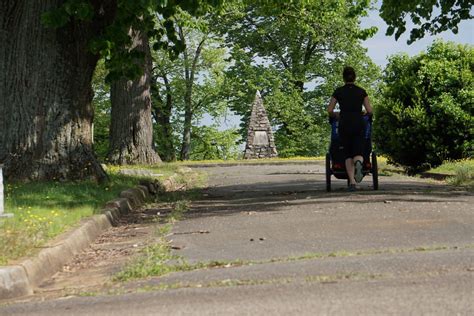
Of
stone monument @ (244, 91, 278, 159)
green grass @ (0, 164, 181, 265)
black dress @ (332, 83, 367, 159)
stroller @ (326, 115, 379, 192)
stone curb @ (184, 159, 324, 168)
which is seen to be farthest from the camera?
stone monument @ (244, 91, 278, 159)

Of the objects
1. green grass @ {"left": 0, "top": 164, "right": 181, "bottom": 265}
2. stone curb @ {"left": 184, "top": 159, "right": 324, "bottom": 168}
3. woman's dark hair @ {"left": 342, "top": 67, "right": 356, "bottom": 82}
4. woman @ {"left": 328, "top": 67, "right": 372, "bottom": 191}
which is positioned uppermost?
woman's dark hair @ {"left": 342, "top": 67, "right": 356, "bottom": 82}

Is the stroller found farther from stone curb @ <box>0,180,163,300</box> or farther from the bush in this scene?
the bush

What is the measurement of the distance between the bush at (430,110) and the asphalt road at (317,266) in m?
12.0

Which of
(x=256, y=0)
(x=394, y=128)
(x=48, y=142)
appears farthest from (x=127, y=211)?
(x=394, y=128)

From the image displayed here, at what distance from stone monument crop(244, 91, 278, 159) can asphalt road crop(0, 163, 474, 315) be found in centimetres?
3510

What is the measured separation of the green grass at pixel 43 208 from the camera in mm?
7242

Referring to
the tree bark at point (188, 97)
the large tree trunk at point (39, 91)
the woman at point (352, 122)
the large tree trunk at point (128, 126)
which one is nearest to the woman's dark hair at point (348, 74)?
the woman at point (352, 122)

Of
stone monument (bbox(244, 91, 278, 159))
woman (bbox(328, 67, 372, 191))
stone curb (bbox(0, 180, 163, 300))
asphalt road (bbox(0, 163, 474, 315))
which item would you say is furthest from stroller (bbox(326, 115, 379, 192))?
stone monument (bbox(244, 91, 278, 159))

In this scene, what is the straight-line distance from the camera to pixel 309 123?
56.4 metres

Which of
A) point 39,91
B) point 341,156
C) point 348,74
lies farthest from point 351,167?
point 39,91

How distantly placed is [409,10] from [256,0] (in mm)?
5337

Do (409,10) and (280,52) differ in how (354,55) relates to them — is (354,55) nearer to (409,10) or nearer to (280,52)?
(280,52)

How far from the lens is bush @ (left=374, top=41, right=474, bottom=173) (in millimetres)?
22875

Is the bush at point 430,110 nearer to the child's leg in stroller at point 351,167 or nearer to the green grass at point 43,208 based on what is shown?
the child's leg in stroller at point 351,167
